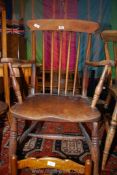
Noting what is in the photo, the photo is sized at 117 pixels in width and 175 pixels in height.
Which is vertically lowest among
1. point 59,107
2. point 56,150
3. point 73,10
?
point 56,150

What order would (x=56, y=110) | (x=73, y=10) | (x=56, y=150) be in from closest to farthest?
(x=56, y=110), (x=56, y=150), (x=73, y=10)

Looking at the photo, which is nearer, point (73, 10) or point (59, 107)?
point (59, 107)

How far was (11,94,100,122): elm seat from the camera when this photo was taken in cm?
110

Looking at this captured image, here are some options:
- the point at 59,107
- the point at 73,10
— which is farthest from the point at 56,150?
the point at 73,10

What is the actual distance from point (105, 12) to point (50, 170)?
112 inches

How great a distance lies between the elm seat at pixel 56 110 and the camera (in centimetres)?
110

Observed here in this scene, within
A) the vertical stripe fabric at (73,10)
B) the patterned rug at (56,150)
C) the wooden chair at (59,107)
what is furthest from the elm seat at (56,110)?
the vertical stripe fabric at (73,10)

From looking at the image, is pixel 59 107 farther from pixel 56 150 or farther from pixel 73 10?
pixel 73 10

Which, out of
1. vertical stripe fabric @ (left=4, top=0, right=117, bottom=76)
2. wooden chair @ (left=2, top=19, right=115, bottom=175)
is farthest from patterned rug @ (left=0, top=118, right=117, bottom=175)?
vertical stripe fabric @ (left=4, top=0, right=117, bottom=76)

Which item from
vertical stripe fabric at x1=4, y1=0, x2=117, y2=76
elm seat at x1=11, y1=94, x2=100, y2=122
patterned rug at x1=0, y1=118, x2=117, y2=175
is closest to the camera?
elm seat at x1=11, y1=94, x2=100, y2=122

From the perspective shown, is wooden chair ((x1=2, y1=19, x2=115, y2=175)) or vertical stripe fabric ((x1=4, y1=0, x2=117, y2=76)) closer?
wooden chair ((x1=2, y1=19, x2=115, y2=175))

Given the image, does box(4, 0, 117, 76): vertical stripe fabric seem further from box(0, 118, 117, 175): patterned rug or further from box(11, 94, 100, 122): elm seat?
box(11, 94, 100, 122): elm seat

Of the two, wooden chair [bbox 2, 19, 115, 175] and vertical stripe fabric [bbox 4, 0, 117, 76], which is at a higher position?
vertical stripe fabric [bbox 4, 0, 117, 76]

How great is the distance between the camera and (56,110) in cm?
119
